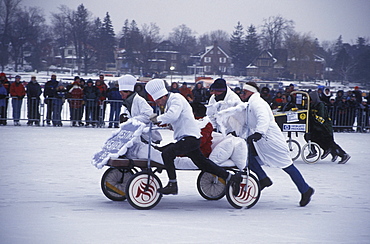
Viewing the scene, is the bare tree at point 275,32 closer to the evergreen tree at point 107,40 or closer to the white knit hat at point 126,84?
the evergreen tree at point 107,40

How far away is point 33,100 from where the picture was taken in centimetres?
1972

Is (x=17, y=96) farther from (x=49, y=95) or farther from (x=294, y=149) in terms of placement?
(x=294, y=149)

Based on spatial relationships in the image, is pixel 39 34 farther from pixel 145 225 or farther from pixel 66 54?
pixel 145 225

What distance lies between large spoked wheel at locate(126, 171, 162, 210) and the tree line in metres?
76.3

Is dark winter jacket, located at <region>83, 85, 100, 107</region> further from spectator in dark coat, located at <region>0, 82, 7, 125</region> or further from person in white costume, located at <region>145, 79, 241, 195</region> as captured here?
person in white costume, located at <region>145, 79, 241, 195</region>

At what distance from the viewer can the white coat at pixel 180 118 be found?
24.0 ft

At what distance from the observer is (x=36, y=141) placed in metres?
15.5

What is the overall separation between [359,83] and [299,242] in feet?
270

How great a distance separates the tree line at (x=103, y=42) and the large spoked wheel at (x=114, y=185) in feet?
248

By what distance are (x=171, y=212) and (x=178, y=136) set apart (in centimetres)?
98

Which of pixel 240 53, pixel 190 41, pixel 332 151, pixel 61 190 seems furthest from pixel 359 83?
pixel 61 190

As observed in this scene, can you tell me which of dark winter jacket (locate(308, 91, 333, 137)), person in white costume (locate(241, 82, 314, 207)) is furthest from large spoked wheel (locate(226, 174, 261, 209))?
dark winter jacket (locate(308, 91, 333, 137))

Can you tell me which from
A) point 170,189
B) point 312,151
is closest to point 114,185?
point 170,189

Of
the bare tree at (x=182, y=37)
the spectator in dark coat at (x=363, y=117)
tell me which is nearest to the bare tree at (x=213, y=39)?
the bare tree at (x=182, y=37)
